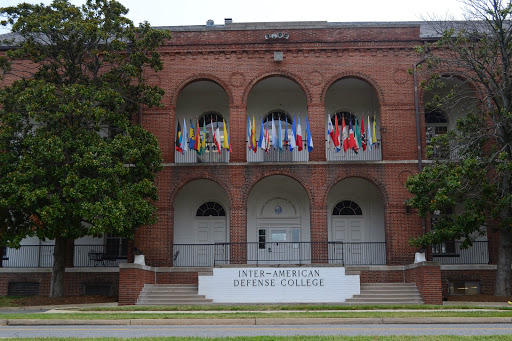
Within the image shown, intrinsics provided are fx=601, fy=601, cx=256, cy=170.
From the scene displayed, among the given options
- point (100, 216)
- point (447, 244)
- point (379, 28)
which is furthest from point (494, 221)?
point (100, 216)

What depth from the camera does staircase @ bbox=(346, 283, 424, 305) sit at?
20.5 m

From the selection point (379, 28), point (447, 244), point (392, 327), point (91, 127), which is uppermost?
point (379, 28)

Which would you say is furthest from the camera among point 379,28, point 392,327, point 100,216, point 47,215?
point 379,28

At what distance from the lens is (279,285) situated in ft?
68.8

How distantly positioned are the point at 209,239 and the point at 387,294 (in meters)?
8.50

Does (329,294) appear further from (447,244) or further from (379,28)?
(379,28)

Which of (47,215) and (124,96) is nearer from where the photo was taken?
(47,215)

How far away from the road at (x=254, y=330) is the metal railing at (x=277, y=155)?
12445 millimetres

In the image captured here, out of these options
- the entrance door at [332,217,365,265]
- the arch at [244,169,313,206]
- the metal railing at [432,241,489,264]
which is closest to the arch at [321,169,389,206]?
the arch at [244,169,313,206]

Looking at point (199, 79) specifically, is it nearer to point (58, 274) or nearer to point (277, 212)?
point (277, 212)

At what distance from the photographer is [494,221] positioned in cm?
2284

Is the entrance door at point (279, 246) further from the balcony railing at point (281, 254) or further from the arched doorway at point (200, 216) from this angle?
the arched doorway at point (200, 216)

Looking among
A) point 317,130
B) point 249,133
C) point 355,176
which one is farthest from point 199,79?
point 355,176

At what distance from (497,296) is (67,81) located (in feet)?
56.3
